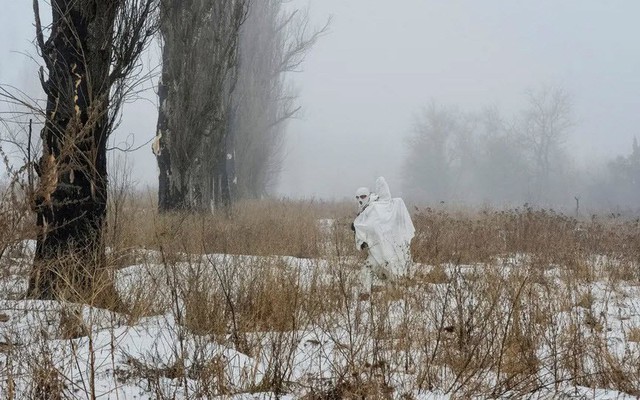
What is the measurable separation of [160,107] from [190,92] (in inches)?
24.8

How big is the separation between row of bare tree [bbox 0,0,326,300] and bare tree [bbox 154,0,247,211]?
0.02 meters

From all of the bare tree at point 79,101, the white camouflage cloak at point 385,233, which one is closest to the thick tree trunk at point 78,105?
the bare tree at point 79,101

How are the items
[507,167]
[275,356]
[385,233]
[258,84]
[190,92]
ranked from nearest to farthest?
[275,356], [385,233], [190,92], [258,84], [507,167]

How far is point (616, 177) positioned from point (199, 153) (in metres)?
42.0

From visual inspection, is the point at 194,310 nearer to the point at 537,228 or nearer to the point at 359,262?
the point at 359,262

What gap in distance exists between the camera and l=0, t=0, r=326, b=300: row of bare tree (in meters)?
4.02

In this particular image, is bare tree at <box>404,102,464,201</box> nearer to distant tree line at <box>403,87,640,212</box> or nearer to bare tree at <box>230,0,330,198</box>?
distant tree line at <box>403,87,640,212</box>

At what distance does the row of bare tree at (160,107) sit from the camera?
402cm

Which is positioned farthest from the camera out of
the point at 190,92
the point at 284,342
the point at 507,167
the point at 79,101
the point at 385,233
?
the point at 507,167

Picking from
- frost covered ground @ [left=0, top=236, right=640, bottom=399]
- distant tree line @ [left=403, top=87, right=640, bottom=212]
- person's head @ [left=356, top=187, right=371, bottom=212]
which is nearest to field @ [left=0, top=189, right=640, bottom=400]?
frost covered ground @ [left=0, top=236, right=640, bottom=399]

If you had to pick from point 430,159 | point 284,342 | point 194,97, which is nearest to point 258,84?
point 194,97

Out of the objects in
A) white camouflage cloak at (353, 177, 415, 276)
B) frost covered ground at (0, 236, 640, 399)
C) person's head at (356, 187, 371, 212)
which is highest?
person's head at (356, 187, 371, 212)

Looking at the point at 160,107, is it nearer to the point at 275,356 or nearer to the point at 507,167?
the point at 275,356

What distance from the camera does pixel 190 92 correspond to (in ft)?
33.9
